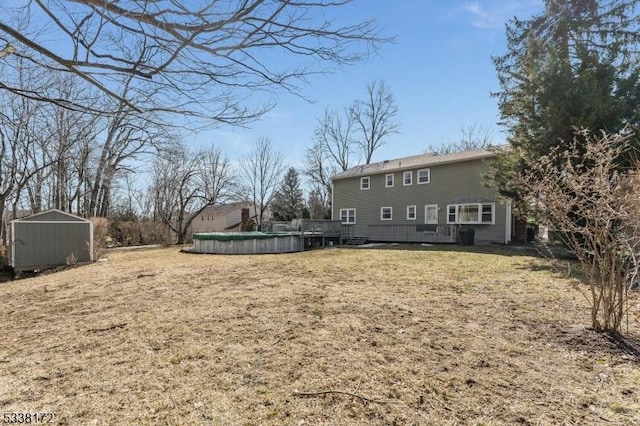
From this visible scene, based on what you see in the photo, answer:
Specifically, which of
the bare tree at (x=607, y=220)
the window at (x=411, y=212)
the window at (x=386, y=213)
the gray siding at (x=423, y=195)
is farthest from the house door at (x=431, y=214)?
the bare tree at (x=607, y=220)

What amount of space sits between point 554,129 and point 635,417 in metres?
11.2

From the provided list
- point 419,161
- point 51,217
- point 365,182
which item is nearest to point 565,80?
point 419,161

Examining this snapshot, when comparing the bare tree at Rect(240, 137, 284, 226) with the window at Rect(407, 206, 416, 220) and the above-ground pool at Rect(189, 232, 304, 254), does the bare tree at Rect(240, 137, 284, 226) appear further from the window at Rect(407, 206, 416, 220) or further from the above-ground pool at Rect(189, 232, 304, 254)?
the above-ground pool at Rect(189, 232, 304, 254)

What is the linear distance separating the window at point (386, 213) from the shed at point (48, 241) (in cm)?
1557

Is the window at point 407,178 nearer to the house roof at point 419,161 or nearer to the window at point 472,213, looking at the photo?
the house roof at point 419,161

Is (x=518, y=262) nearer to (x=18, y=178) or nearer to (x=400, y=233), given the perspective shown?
(x=400, y=233)

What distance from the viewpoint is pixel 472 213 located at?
1806cm

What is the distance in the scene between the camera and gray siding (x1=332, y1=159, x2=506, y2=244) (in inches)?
691

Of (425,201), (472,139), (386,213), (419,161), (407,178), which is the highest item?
(472,139)

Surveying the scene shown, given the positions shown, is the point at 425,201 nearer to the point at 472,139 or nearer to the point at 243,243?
the point at 243,243

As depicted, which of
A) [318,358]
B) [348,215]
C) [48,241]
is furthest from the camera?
[348,215]

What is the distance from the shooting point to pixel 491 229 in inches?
683

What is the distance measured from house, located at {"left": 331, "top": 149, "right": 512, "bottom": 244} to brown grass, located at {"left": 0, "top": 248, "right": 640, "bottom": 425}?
11591mm

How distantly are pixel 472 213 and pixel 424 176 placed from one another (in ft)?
11.9
